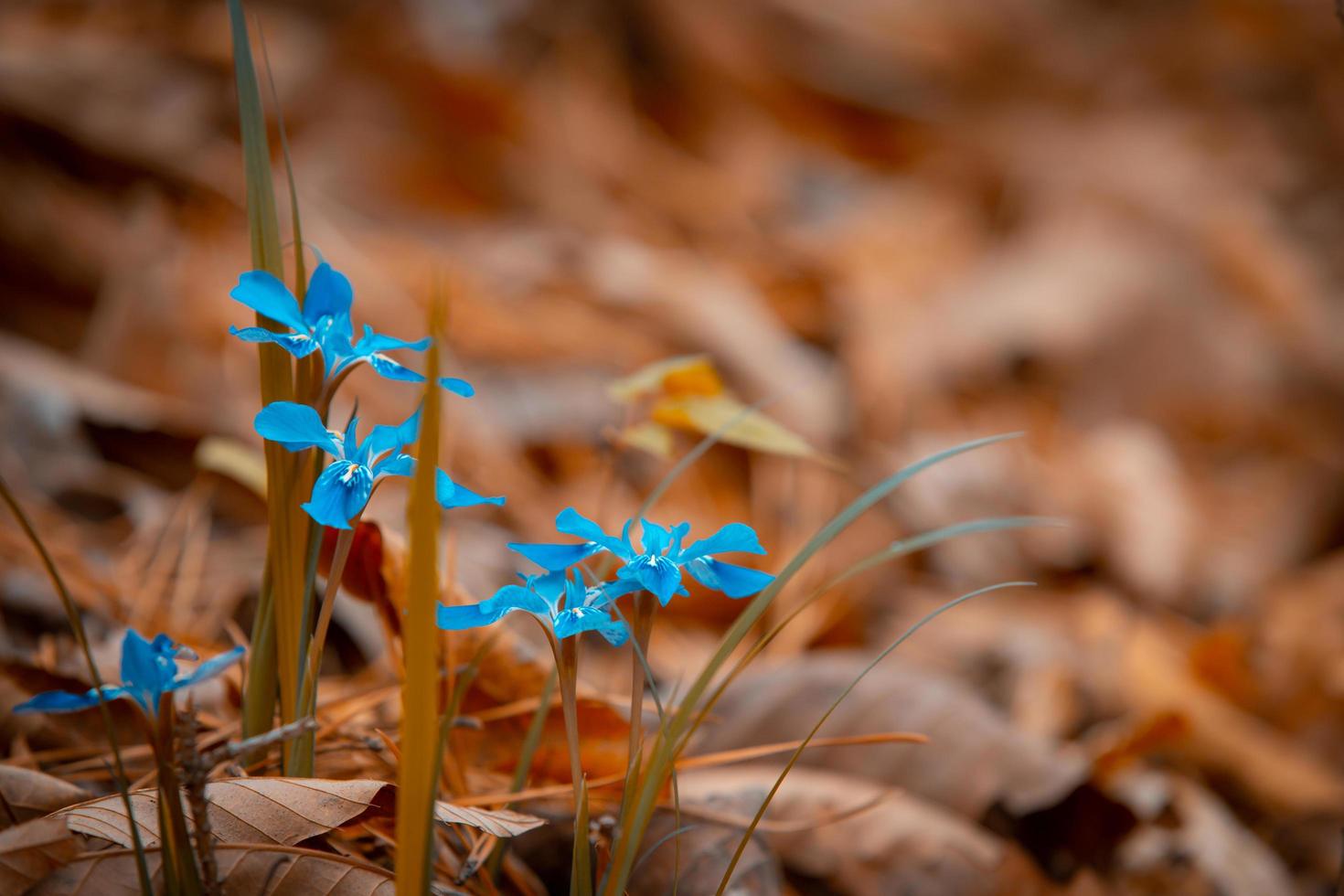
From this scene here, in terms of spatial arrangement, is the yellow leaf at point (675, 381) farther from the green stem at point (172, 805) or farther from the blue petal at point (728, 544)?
the green stem at point (172, 805)

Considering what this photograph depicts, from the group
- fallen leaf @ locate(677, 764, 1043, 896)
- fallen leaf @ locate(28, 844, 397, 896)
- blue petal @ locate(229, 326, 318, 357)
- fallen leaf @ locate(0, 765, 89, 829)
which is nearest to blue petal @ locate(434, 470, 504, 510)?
blue petal @ locate(229, 326, 318, 357)

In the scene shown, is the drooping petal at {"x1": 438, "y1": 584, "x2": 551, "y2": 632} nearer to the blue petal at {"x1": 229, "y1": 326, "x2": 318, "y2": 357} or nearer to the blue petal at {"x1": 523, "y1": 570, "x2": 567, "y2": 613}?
the blue petal at {"x1": 523, "y1": 570, "x2": 567, "y2": 613}

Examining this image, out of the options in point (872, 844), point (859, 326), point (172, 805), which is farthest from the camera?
point (859, 326)

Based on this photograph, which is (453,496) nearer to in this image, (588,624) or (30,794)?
(588,624)

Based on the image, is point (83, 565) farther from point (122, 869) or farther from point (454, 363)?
point (454, 363)

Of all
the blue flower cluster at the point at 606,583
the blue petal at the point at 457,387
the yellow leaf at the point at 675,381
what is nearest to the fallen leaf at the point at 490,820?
the blue flower cluster at the point at 606,583

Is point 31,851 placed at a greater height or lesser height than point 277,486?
lesser

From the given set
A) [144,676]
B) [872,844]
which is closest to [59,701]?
[144,676]
